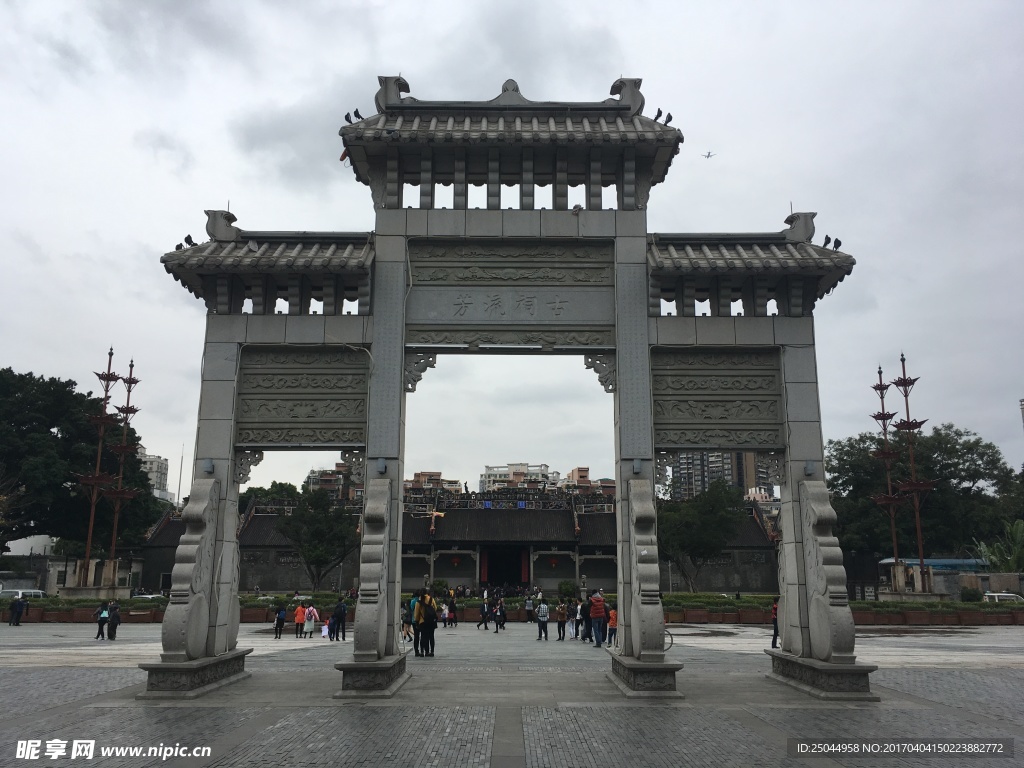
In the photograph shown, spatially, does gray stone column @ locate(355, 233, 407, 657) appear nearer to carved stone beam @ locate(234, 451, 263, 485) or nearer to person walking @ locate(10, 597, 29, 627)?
carved stone beam @ locate(234, 451, 263, 485)

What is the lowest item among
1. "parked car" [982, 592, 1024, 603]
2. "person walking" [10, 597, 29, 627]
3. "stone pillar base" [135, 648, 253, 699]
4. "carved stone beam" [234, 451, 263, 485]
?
A: "person walking" [10, 597, 29, 627]

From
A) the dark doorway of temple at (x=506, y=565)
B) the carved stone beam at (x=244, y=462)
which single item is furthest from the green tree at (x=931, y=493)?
the carved stone beam at (x=244, y=462)

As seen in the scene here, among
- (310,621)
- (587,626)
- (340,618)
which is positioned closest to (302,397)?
(340,618)

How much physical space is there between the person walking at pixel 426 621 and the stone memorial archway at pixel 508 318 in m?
4.00

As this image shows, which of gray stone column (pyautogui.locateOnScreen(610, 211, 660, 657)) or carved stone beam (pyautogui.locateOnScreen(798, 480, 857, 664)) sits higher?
gray stone column (pyautogui.locateOnScreen(610, 211, 660, 657))

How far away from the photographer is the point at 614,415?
13.3 m

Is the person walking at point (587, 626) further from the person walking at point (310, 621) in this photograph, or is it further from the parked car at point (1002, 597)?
the parked car at point (1002, 597)

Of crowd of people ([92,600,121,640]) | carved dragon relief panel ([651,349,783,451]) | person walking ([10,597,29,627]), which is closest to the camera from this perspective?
carved dragon relief panel ([651,349,783,451])

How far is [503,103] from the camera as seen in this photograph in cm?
1417

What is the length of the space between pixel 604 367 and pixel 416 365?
3.42 metres

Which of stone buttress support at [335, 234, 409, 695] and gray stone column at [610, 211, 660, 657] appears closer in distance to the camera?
stone buttress support at [335, 234, 409, 695]

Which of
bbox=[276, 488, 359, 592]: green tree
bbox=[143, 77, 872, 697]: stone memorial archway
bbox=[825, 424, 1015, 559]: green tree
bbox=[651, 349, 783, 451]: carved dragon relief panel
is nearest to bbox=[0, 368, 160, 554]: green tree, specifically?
bbox=[276, 488, 359, 592]: green tree
